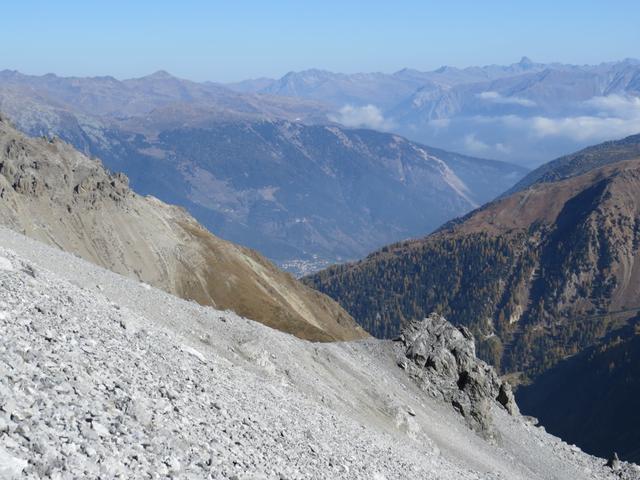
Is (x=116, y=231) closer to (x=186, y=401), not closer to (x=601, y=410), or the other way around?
(x=186, y=401)

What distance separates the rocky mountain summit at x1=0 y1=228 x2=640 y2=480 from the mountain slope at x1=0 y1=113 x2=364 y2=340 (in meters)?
51.5

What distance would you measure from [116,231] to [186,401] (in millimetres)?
97231

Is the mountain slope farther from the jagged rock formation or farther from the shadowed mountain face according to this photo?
the shadowed mountain face

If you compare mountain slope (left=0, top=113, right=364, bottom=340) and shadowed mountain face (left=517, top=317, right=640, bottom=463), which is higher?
mountain slope (left=0, top=113, right=364, bottom=340)

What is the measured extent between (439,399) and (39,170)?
80703 mm

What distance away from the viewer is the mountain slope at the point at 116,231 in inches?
4328

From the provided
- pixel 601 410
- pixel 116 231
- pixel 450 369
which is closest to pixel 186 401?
pixel 450 369

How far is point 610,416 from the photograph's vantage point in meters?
170

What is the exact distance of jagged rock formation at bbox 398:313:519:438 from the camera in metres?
61.6

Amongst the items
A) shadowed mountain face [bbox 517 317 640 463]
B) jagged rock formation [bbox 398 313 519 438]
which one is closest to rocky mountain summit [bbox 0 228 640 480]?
jagged rock formation [bbox 398 313 519 438]

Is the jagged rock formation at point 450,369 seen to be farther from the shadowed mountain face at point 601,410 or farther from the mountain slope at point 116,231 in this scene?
the shadowed mountain face at point 601,410

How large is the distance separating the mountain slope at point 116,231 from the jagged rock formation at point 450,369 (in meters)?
36.8

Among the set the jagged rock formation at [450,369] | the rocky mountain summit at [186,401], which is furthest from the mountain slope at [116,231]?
the rocky mountain summit at [186,401]

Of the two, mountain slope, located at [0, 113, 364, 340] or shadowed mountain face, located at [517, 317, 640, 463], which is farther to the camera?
shadowed mountain face, located at [517, 317, 640, 463]
